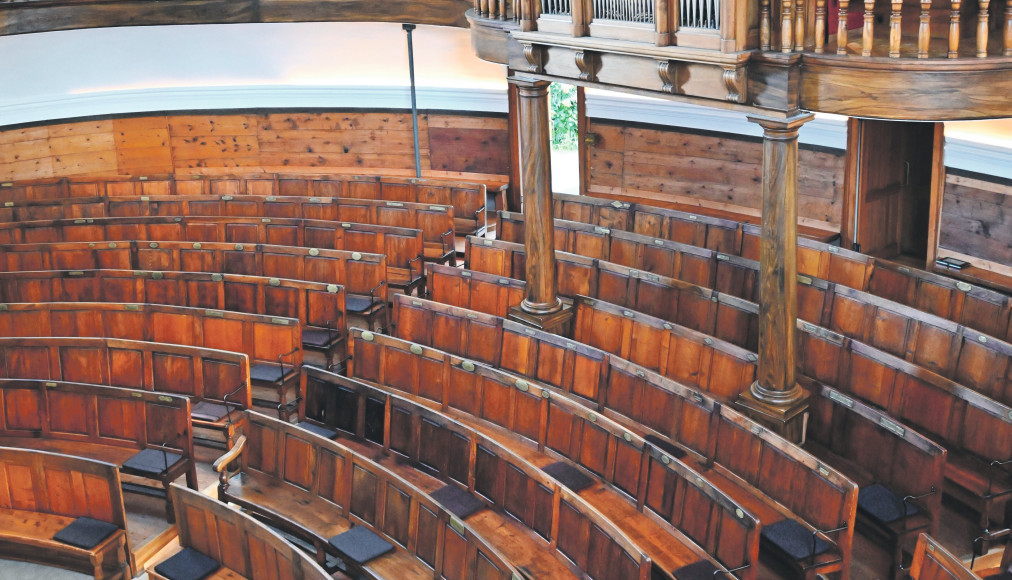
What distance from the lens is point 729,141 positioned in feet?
35.3

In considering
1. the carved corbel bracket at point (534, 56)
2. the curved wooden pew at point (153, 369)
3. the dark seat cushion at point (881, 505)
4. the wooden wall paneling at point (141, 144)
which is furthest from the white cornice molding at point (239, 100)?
the dark seat cushion at point (881, 505)

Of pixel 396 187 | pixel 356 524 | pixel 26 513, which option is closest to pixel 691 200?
pixel 396 187

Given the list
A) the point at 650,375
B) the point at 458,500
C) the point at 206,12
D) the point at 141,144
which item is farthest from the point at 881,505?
the point at 141,144

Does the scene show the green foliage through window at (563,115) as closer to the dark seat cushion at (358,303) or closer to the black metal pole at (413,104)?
the black metal pole at (413,104)

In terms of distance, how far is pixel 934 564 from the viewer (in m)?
4.86

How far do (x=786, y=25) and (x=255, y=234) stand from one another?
5.81 metres

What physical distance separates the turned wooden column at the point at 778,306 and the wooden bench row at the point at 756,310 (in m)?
0.76

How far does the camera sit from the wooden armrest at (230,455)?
20.3 feet

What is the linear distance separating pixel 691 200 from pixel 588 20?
453 cm

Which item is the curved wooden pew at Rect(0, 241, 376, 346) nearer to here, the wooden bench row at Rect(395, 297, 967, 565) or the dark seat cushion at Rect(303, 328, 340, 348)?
the dark seat cushion at Rect(303, 328, 340, 348)

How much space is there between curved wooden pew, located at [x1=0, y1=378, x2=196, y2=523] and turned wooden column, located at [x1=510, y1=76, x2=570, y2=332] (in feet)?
9.22

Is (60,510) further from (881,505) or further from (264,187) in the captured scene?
(264,187)

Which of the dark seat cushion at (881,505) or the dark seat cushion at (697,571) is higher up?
the dark seat cushion at (881,505)

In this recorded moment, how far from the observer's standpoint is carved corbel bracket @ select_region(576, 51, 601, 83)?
23.1 ft
